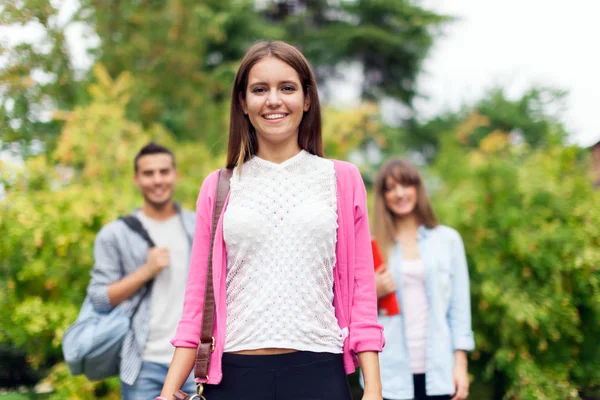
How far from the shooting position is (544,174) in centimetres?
473

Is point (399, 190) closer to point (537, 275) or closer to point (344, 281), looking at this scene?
point (537, 275)

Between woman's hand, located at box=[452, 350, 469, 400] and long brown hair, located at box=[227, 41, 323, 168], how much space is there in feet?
6.16

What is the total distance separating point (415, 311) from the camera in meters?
3.32

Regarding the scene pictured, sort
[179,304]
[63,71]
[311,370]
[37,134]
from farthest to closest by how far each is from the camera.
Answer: [63,71]
[37,134]
[179,304]
[311,370]

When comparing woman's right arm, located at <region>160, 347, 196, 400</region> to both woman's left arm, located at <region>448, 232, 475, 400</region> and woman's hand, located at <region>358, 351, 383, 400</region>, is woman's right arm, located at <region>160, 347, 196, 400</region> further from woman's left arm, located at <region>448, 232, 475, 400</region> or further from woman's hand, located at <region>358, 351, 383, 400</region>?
woman's left arm, located at <region>448, 232, 475, 400</region>

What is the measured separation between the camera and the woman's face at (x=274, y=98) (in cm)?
179

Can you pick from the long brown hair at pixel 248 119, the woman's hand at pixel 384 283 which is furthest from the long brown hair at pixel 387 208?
the long brown hair at pixel 248 119

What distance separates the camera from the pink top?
10.7ft

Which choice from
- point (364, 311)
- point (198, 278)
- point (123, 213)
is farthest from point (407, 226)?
point (123, 213)

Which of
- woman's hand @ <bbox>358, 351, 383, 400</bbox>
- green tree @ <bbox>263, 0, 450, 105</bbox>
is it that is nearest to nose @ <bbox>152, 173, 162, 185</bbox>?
woman's hand @ <bbox>358, 351, 383, 400</bbox>

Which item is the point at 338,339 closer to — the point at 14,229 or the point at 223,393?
the point at 223,393

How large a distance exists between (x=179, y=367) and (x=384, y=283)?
1.65 m

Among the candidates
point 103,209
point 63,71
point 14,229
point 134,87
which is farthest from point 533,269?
point 134,87

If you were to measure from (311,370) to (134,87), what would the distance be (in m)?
7.62
